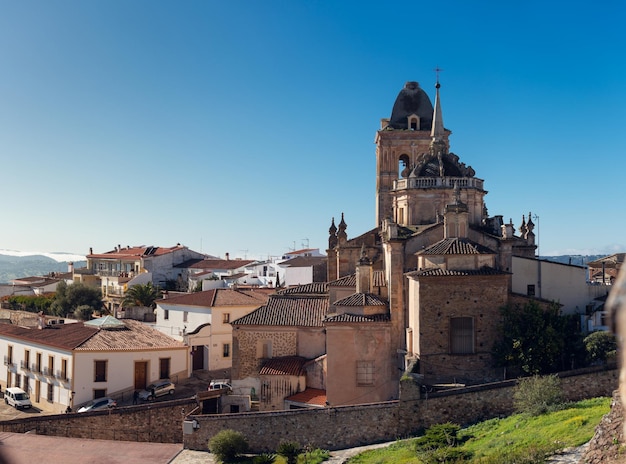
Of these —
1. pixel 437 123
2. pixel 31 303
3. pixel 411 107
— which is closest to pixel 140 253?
pixel 31 303

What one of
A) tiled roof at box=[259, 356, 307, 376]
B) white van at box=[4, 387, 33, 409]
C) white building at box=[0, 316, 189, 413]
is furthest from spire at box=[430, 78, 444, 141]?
white van at box=[4, 387, 33, 409]

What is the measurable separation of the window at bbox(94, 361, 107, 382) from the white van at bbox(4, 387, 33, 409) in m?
4.61

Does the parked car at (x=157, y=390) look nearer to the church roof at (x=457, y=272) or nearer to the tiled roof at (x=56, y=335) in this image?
the tiled roof at (x=56, y=335)

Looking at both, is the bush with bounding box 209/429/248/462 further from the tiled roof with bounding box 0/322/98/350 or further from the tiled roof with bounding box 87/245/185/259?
the tiled roof with bounding box 87/245/185/259

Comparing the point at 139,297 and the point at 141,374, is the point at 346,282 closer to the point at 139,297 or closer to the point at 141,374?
the point at 141,374

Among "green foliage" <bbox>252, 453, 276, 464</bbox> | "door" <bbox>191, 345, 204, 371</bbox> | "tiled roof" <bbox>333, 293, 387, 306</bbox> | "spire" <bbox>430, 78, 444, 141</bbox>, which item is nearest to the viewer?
"green foliage" <bbox>252, 453, 276, 464</bbox>

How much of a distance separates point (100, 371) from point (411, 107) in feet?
89.4

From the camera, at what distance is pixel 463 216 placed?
87.6 feet

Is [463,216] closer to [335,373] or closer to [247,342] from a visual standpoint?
[335,373]

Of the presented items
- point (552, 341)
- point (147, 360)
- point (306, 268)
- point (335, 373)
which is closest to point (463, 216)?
point (552, 341)

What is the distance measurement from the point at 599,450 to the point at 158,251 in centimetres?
6485

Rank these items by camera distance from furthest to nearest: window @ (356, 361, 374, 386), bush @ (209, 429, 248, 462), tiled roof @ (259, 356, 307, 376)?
tiled roof @ (259, 356, 307, 376)
window @ (356, 361, 374, 386)
bush @ (209, 429, 248, 462)

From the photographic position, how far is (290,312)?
32125 mm

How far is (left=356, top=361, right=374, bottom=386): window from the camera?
2725cm
